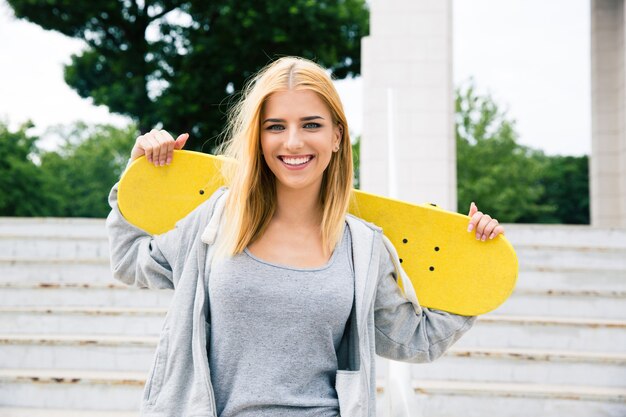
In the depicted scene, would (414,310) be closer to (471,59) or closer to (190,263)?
(190,263)

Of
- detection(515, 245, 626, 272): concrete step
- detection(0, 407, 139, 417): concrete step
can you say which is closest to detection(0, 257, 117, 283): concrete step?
detection(0, 407, 139, 417): concrete step

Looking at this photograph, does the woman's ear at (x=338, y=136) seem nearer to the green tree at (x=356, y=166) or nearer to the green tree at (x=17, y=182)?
the green tree at (x=356, y=166)

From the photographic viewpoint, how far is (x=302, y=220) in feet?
4.82

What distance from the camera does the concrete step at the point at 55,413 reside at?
278 centimetres

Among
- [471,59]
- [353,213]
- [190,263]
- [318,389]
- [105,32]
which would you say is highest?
[471,59]

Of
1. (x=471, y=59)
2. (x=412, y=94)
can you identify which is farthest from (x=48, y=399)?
(x=471, y=59)

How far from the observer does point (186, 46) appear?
1378cm

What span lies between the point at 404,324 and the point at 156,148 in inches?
27.7

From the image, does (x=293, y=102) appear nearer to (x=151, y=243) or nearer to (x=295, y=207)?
(x=295, y=207)

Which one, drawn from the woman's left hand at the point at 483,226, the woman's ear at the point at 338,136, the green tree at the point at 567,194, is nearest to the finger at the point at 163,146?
the woman's ear at the point at 338,136

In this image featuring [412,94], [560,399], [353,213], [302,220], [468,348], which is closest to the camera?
[302,220]

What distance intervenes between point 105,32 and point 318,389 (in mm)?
13250

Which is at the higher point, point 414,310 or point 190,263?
point 190,263

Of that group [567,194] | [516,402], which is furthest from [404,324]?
[567,194]
